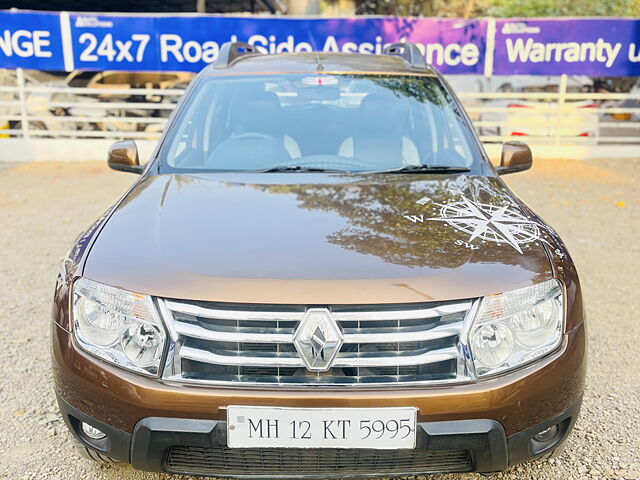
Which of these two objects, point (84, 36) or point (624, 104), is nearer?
point (84, 36)

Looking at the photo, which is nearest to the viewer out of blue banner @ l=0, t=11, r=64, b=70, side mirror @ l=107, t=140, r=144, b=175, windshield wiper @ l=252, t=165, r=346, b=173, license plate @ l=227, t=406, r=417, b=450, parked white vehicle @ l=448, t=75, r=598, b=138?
license plate @ l=227, t=406, r=417, b=450

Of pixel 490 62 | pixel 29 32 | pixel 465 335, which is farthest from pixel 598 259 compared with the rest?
pixel 29 32

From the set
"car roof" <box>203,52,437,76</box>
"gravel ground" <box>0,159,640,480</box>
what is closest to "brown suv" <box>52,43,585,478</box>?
"gravel ground" <box>0,159,640,480</box>

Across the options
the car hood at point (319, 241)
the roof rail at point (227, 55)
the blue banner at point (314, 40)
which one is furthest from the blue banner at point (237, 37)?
Result: the car hood at point (319, 241)

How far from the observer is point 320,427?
213 centimetres

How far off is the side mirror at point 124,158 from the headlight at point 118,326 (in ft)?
4.42

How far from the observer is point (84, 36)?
9.99 meters

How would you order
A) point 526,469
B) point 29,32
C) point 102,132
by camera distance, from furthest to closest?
point 102,132
point 29,32
point 526,469

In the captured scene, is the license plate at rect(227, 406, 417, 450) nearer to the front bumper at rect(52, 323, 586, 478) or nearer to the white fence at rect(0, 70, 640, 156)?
the front bumper at rect(52, 323, 586, 478)

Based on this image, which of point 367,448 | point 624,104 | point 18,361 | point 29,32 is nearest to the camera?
point 367,448

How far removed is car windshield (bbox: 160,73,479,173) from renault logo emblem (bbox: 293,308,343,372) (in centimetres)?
125

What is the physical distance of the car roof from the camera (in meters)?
3.87

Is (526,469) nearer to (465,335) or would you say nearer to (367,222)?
(465,335)

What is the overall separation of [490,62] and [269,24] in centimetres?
329
